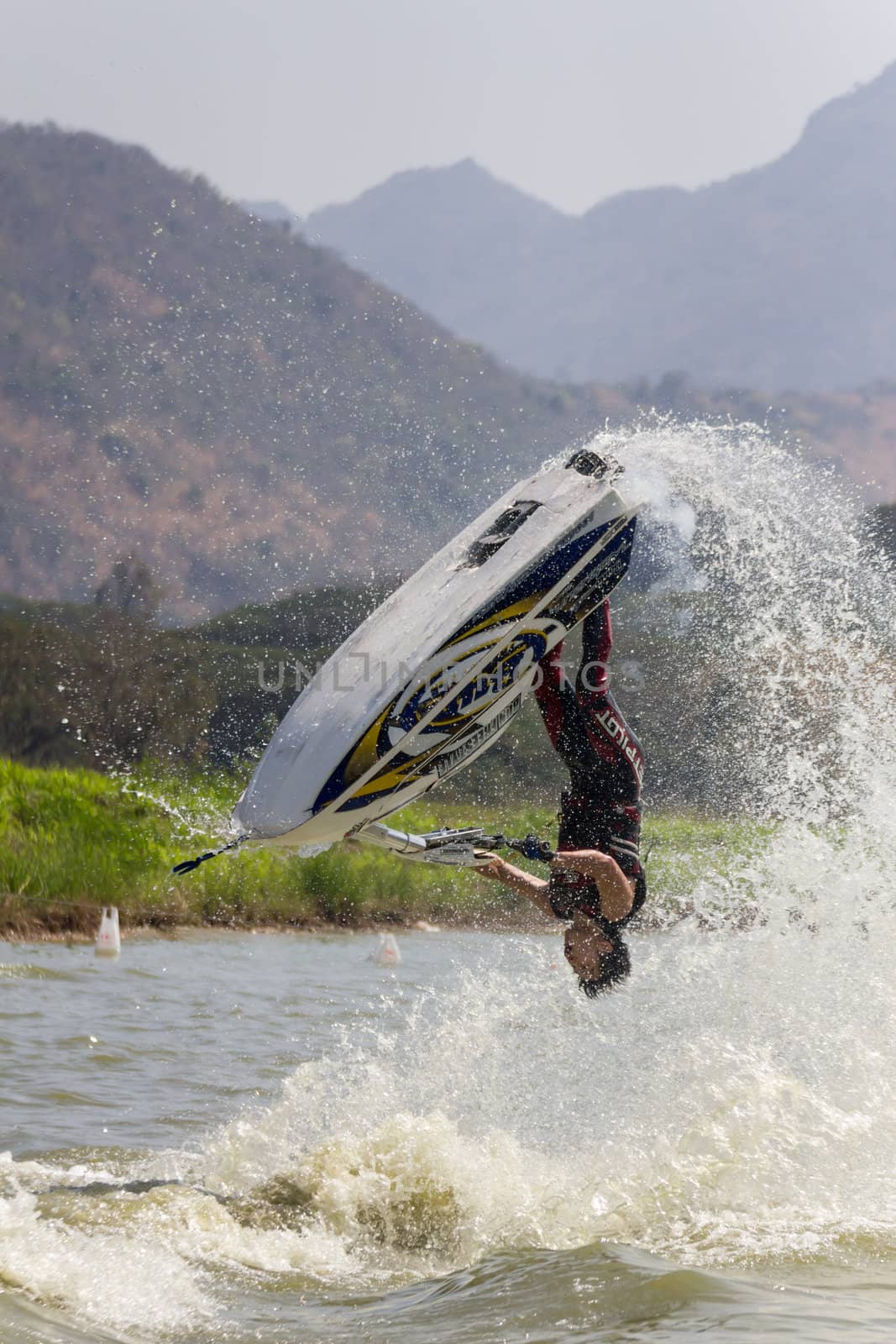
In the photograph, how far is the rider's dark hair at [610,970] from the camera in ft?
22.0

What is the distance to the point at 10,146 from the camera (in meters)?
84.2

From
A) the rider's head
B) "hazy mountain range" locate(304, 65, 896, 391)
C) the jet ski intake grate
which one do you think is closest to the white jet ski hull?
the jet ski intake grate

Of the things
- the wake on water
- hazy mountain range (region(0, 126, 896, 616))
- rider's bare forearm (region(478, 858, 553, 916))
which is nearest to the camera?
the wake on water

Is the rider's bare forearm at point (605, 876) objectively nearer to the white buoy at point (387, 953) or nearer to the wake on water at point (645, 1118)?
the wake on water at point (645, 1118)

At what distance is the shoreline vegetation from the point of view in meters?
13.3

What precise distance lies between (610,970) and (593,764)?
1.08m

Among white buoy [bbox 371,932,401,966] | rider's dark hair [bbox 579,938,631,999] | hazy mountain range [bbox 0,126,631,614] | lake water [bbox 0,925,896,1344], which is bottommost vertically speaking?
white buoy [bbox 371,932,401,966]

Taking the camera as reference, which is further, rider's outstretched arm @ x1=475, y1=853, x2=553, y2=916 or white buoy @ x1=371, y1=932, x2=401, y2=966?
white buoy @ x1=371, y1=932, x2=401, y2=966

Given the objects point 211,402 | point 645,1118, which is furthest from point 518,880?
point 211,402

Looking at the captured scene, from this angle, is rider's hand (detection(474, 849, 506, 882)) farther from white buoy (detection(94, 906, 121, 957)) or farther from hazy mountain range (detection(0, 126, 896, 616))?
hazy mountain range (detection(0, 126, 896, 616))

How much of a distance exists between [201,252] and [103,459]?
25027 mm

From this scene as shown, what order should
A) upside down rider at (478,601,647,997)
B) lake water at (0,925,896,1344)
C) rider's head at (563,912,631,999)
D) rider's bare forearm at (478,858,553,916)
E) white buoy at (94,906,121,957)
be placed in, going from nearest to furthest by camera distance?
lake water at (0,925,896,1344) < rider's bare forearm at (478,858,553,916) < upside down rider at (478,601,647,997) < rider's head at (563,912,631,999) < white buoy at (94,906,121,957)

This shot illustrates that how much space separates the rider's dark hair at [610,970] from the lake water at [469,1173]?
296 mm

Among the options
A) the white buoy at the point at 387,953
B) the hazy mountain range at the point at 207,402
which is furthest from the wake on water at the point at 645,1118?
the hazy mountain range at the point at 207,402
